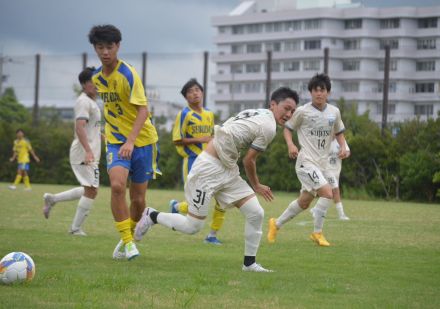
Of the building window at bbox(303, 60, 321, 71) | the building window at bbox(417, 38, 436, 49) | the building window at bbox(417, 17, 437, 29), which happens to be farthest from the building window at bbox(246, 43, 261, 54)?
the building window at bbox(417, 38, 436, 49)

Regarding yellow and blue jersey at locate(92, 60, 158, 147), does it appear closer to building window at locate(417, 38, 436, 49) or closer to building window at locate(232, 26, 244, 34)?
building window at locate(417, 38, 436, 49)

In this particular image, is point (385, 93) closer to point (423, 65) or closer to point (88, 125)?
point (88, 125)

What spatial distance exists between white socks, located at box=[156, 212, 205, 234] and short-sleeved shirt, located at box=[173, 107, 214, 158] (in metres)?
3.30

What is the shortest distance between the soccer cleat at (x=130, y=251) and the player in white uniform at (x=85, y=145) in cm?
286

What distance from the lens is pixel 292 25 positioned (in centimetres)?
10088

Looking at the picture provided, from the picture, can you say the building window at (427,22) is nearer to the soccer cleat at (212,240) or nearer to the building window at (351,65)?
the building window at (351,65)

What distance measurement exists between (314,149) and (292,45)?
88739 mm

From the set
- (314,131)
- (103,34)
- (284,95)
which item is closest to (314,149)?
(314,131)

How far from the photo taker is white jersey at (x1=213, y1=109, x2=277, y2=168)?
812 cm

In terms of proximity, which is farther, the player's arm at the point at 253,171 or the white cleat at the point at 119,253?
the white cleat at the point at 119,253

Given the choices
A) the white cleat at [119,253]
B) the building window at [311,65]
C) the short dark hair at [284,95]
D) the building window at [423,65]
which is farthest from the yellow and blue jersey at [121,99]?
the building window at [311,65]

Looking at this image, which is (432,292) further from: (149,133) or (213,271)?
(149,133)

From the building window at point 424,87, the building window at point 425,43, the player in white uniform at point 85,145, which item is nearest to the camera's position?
the player in white uniform at point 85,145

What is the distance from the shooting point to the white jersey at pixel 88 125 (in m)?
12.1
